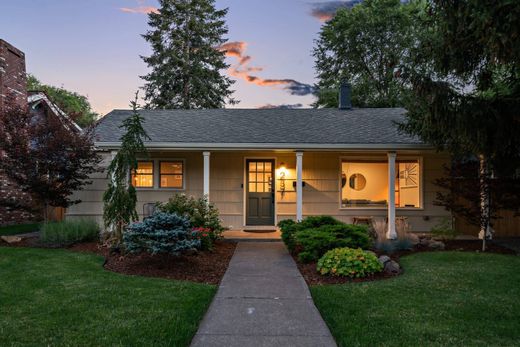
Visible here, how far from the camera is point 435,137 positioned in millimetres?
8453

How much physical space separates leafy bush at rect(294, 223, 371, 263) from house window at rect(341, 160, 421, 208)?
12.5 ft

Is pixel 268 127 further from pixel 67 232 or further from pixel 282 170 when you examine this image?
pixel 67 232

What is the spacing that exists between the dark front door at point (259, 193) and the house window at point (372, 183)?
2.23m

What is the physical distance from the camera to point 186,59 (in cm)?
2714

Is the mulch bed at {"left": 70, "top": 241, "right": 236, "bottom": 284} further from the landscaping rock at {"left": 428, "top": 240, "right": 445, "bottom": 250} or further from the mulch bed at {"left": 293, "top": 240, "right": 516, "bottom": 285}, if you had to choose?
the landscaping rock at {"left": 428, "top": 240, "right": 445, "bottom": 250}

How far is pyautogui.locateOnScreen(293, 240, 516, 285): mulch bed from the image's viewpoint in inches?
229

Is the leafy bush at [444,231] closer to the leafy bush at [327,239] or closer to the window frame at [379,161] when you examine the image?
the window frame at [379,161]

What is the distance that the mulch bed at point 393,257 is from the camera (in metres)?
5.81

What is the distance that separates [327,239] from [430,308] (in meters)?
2.64

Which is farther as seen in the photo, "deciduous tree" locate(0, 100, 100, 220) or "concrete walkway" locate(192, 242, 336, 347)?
"deciduous tree" locate(0, 100, 100, 220)

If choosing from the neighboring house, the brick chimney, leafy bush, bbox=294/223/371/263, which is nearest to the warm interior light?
leafy bush, bbox=294/223/371/263

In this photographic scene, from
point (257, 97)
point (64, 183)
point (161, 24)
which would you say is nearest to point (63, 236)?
point (64, 183)

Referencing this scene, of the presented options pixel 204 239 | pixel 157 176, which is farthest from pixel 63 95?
pixel 204 239

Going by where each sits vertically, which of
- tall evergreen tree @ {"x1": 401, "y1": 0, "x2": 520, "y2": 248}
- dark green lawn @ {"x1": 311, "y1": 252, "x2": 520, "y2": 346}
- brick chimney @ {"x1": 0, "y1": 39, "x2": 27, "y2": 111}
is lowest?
dark green lawn @ {"x1": 311, "y1": 252, "x2": 520, "y2": 346}
